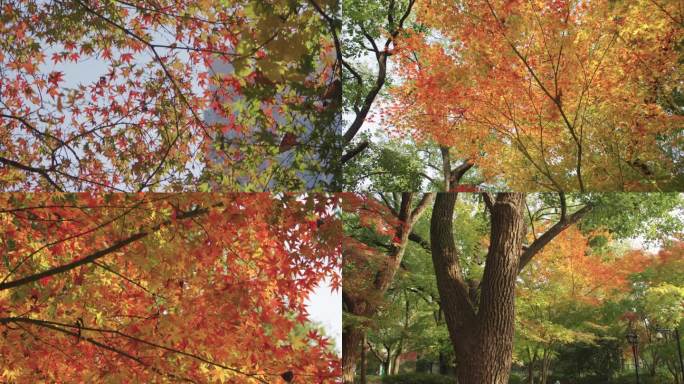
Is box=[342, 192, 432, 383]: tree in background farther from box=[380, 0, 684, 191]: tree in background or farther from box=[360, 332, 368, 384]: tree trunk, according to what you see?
box=[380, 0, 684, 191]: tree in background

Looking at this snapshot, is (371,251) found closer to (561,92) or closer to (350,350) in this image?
(350,350)

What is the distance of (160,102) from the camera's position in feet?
15.6

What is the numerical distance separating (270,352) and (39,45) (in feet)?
9.40

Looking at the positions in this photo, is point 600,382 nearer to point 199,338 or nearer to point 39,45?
point 199,338

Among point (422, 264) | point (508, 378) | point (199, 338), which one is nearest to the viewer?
point (199, 338)

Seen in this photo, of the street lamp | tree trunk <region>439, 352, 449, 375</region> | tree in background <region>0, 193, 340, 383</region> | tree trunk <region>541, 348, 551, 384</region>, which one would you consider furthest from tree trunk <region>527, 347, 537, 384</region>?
tree in background <region>0, 193, 340, 383</region>

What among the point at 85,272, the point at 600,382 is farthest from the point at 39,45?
the point at 600,382

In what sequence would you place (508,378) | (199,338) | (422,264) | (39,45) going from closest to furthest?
(199,338) < (508,378) < (422,264) < (39,45)

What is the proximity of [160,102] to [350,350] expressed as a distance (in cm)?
228

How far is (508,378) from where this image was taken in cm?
409

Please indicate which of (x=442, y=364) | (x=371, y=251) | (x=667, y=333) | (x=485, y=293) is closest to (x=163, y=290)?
(x=371, y=251)

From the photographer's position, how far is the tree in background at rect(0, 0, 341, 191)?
447 cm

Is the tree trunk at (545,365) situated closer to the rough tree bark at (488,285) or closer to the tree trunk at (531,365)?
the tree trunk at (531,365)

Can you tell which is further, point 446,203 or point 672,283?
point 446,203
